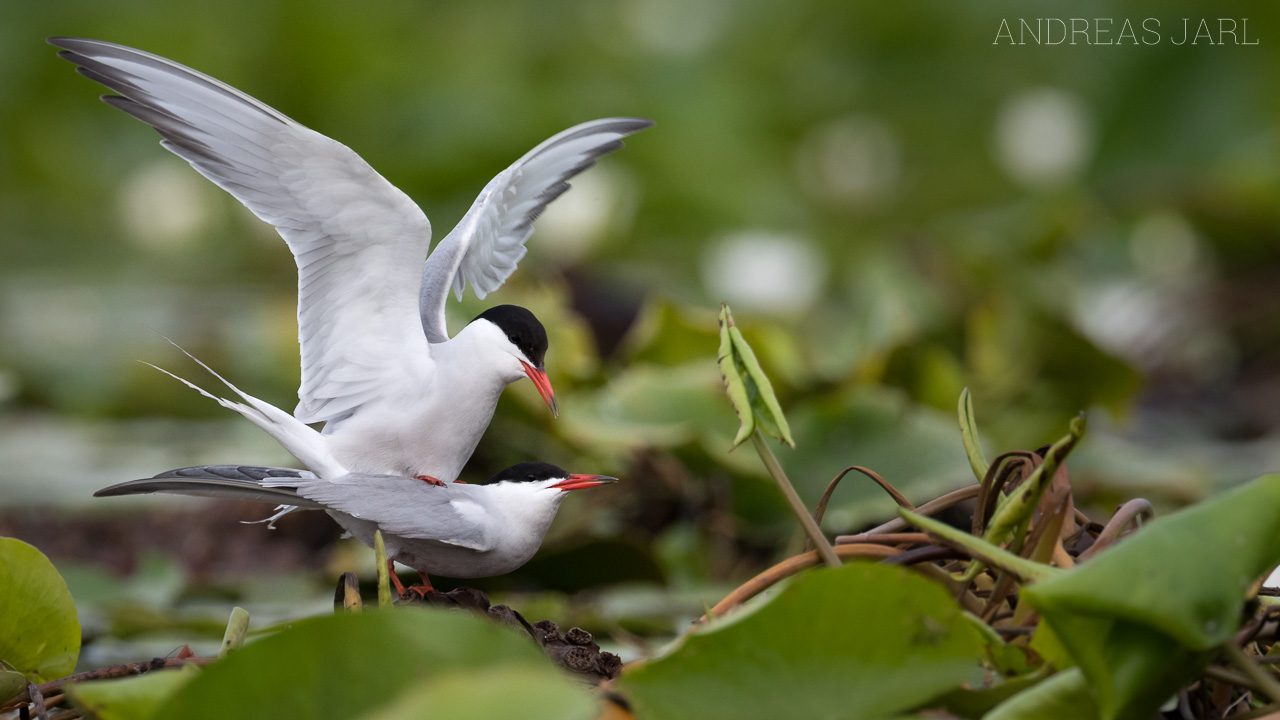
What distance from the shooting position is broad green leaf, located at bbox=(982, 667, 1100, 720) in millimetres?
428

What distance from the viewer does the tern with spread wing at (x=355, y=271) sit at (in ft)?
1.78

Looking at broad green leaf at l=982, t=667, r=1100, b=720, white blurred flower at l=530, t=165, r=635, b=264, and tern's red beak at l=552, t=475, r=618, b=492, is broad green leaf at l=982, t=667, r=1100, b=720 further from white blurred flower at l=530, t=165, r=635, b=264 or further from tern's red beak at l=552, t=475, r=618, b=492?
white blurred flower at l=530, t=165, r=635, b=264

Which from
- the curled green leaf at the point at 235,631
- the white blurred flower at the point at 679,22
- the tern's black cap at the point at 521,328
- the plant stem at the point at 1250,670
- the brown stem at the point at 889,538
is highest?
the white blurred flower at the point at 679,22

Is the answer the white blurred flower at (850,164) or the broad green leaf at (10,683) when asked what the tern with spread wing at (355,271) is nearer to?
the broad green leaf at (10,683)

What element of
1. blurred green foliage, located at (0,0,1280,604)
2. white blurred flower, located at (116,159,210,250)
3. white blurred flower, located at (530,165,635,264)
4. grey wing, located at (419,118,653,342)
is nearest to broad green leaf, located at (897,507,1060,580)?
grey wing, located at (419,118,653,342)

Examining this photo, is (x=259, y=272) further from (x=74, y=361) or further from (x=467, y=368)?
(x=467, y=368)

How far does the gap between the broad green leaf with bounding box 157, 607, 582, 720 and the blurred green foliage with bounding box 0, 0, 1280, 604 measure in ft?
2.39

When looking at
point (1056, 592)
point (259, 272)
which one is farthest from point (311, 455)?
point (259, 272)

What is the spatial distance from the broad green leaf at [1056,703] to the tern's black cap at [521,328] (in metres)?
0.27

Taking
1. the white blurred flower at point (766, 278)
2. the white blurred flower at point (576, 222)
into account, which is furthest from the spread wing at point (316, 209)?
the white blurred flower at point (766, 278)

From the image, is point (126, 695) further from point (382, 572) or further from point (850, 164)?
point (850, 164)

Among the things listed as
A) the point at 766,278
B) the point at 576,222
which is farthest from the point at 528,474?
the point at 766,278

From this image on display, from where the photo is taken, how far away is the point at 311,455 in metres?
0.57

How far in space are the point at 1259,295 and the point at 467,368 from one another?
271 cm
